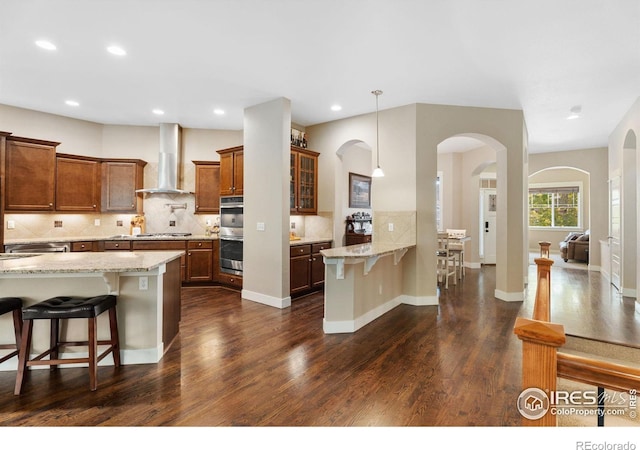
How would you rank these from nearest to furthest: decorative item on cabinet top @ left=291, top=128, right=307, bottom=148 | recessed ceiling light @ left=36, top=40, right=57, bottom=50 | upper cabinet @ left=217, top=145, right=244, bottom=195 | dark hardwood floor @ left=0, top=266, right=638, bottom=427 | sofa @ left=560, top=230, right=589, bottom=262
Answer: dark hardwood floor @ left=0, top=266, right=638, bottom=427 → recessed ceiling light @ left=36, top=40, right=57, bottom=50 → upper cabinet @ left=217, top=145, right=244, bottom=195 → decorative item on cabinet top @ left=291, top=128, right=307, bottom=148 → sofa @ left=560, top=230, right=589, bottom=262

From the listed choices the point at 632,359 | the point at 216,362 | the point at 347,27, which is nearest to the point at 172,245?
the point at 216,362

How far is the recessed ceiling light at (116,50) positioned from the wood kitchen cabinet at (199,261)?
3.06m

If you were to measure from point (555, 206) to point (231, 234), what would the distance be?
1102 centimetres

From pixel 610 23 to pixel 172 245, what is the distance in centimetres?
610

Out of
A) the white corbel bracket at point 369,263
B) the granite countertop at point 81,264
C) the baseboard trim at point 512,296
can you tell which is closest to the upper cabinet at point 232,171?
the granite countertop at point 81,264

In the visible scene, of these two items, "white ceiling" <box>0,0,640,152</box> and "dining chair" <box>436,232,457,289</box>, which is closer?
"white ceiling" <box>0,0,640,152</box>

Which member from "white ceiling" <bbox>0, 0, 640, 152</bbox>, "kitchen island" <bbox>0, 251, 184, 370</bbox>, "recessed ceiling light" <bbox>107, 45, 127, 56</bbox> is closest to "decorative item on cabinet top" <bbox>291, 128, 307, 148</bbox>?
"white ceiling" <bbox>0, 0, 640, 152</bbox>

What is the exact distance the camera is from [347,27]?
114 inches

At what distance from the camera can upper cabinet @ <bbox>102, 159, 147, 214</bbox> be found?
5730 mm

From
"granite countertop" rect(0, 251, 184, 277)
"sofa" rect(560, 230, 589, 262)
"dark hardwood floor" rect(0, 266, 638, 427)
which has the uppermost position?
"granite countertop" rect(0, 251, 184, 277)

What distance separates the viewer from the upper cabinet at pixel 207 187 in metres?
5.98

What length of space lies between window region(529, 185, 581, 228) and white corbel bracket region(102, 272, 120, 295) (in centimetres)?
1259

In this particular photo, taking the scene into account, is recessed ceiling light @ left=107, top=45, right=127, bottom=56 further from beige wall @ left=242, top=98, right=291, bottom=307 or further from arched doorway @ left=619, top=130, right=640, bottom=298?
arched doorway @ left=619, top=130, right=640, bottom=298

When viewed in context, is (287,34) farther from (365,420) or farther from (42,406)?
(42,406)
